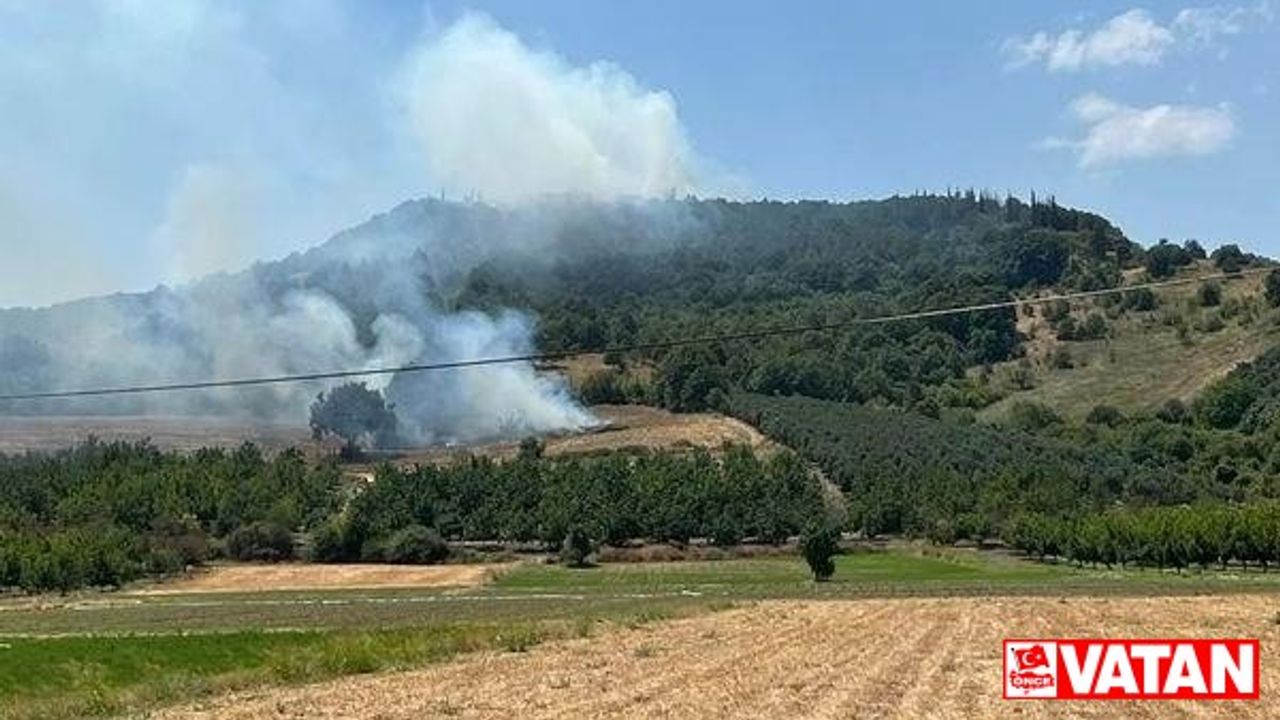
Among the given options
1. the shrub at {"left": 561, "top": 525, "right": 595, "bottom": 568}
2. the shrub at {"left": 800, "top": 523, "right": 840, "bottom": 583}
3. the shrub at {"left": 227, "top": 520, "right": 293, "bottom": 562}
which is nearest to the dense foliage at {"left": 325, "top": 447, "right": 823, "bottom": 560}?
the shrub at {"left": 561, "top": 525, "right": 595, "bottom": 568}

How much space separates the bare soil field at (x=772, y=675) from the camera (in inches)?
1128

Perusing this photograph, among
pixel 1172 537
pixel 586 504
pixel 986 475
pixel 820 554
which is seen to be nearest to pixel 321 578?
pixel 586 504

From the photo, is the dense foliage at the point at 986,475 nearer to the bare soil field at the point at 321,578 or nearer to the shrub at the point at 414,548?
the shrub at the point at 414,548

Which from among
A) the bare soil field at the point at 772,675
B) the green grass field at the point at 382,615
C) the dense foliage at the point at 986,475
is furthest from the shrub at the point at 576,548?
the bare soil field at the point at 772,675

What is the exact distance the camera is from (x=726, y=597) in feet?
271

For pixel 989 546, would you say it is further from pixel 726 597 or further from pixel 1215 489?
pixel 726 597

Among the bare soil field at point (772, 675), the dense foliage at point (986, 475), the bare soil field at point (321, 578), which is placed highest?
the dense foliage at point (986, 475)

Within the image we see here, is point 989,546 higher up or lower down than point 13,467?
lower down

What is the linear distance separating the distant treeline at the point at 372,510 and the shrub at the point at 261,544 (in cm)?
14

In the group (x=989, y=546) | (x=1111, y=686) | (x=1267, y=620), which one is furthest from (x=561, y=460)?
(x=1111, y=686)

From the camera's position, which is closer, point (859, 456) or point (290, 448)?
point (859, 456)

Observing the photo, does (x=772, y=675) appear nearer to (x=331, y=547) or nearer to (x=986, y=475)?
(x=331, y=547)

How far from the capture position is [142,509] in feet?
540

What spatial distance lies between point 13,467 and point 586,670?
162m
